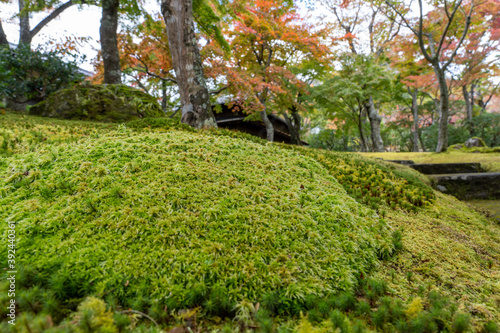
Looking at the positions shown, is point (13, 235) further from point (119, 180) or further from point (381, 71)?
point (381, 71)

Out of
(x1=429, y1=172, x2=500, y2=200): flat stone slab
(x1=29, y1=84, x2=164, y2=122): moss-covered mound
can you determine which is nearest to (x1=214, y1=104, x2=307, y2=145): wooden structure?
(x1=29, y1=84, x2=164, y2=122): moss-covered mound

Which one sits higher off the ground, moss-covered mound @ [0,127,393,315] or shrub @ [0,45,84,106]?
shrub @ [0,45,84,106]

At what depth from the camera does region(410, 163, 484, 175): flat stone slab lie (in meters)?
6.48

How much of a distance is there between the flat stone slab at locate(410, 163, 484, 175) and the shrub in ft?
41.2

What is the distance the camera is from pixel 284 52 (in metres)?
12.6

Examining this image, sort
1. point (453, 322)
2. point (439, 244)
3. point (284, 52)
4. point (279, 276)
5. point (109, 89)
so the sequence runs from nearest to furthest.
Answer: point (453, 322) → point (279, 276) → point (439, 244) → point (109, 89) → point (284, 52)

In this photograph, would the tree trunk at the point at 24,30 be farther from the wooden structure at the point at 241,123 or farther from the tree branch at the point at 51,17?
the wooden structure at the point at 241,123

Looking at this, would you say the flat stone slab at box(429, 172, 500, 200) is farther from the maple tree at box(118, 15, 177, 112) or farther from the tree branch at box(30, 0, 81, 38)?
the tree branch at box(30, 0, 81, 38)

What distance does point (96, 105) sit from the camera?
704 cm

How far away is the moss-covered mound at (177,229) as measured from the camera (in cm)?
155

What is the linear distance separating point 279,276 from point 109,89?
834 centimetres

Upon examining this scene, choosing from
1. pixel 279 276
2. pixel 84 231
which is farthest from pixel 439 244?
pixel 84 231

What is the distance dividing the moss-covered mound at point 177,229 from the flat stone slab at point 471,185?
4.14 metres

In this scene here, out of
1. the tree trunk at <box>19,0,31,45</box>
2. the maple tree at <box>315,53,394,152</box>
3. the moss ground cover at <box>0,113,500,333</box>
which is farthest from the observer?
the tree trunk at <box>19,0,31,45</box>
